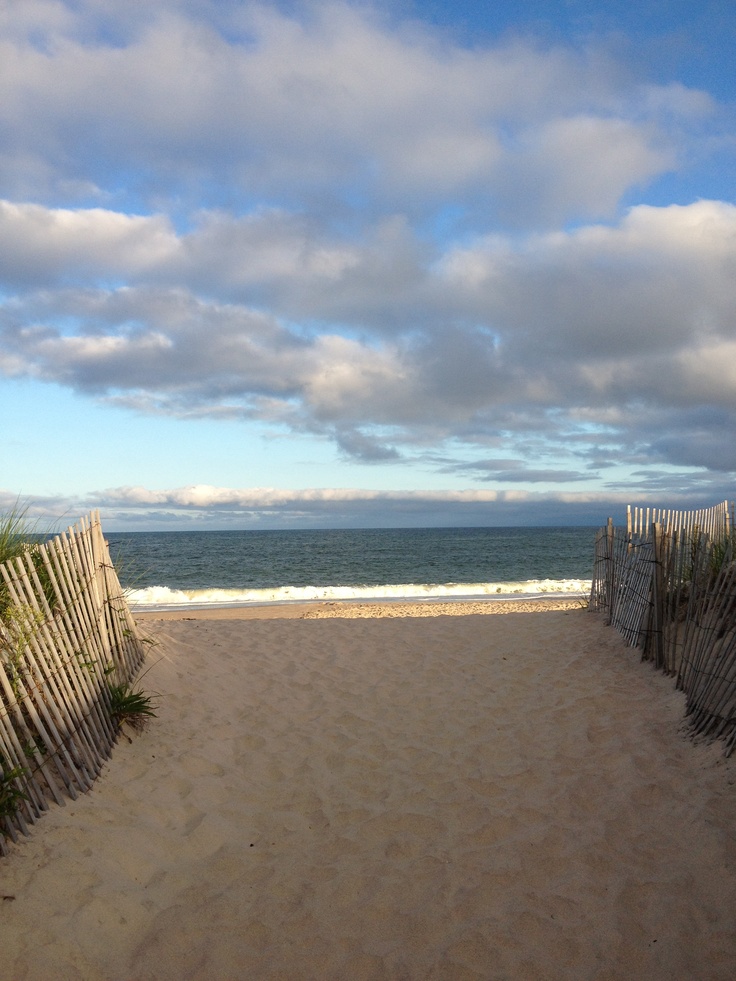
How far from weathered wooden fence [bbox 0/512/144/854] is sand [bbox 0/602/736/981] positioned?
0.67ft

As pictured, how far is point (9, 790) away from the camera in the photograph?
Answer: 12.2 ft

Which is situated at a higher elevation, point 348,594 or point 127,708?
point 127,708

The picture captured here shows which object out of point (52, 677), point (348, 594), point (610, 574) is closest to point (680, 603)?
point (610, 574)

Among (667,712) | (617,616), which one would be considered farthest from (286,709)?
(617,616)

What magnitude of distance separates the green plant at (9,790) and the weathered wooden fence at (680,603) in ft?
15.5

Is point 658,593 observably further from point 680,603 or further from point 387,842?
point 387,842

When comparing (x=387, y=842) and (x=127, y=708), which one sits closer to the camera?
(x=387, y=842)

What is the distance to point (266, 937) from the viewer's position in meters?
3.43

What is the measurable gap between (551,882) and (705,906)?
78 cm

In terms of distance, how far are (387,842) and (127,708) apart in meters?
2.33

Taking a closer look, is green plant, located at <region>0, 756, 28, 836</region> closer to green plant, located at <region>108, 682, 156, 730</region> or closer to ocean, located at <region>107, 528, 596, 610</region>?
green plant, located at <region>108, 682, 156, 730</region>

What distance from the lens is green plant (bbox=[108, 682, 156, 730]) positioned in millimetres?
5262

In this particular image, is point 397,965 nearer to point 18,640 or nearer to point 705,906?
point 705,906

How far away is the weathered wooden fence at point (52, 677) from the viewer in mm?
3887
